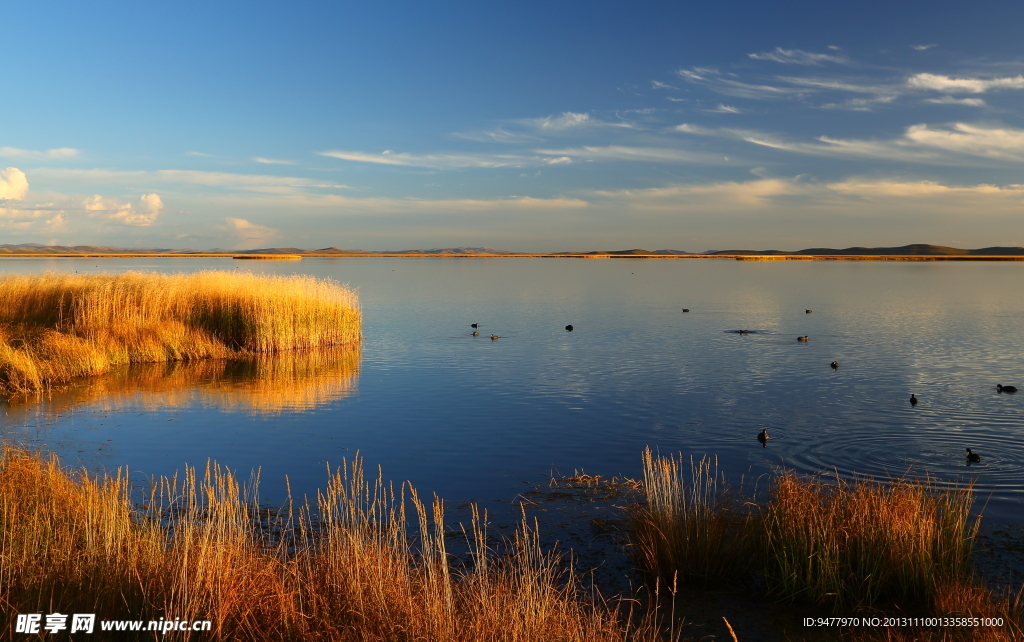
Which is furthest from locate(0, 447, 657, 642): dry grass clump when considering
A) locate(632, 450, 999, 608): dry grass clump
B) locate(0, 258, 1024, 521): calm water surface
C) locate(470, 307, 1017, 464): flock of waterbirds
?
locate(470, 307, 1017, 464): flock of waterbirds

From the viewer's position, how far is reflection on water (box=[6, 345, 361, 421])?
17219mm

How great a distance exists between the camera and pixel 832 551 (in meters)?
7.33

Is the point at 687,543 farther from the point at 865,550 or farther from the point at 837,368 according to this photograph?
the point at 837,368

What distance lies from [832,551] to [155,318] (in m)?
23.2

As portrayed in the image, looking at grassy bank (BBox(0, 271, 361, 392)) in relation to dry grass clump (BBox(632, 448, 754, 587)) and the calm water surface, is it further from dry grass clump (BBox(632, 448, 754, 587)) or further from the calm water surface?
dry grass clump (BBox(632, 448, 754, 587))

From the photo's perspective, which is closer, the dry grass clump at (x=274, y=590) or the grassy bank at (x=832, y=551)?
the dry grass clump at (x=274, y=590)

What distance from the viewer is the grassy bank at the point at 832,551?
709 centimetres

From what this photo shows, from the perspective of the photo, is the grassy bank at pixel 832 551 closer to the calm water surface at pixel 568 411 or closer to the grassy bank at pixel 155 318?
the calm water surface at pixel 568 411

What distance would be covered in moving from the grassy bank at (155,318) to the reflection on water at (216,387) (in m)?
0.68

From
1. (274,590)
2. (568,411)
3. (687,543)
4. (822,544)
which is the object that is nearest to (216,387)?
(568,411)

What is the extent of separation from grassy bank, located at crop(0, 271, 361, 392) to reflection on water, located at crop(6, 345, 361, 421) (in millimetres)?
677

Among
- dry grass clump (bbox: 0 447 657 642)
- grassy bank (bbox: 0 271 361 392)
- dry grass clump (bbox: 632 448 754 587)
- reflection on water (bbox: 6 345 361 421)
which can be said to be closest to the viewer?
dry grass clump (bbox: 0 447 657 642)

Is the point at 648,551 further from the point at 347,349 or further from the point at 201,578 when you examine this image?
the point at 347,349

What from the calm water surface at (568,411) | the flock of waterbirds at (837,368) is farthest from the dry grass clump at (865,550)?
the flock of waterbirds at (837,368)
